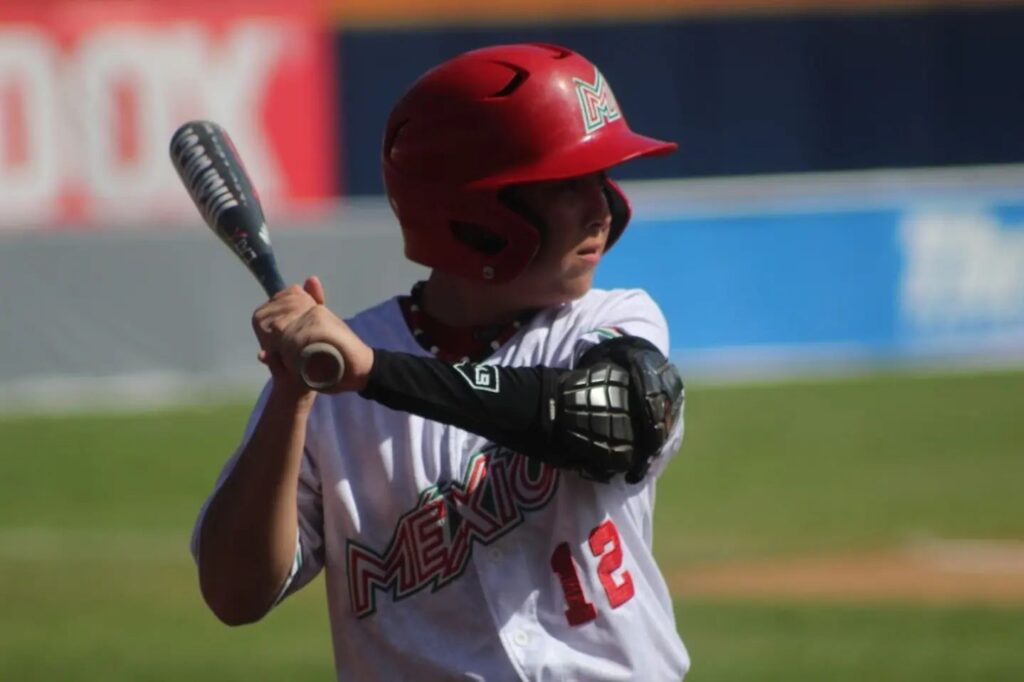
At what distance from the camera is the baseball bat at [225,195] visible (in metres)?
2.79

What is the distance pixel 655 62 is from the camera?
776 inches

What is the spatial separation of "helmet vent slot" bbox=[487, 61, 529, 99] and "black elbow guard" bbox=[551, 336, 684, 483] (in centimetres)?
44

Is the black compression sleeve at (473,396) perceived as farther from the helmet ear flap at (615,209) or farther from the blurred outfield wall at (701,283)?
the blurred outfield wall at (701,283)

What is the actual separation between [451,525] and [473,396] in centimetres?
26

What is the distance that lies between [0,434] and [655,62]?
9.07m

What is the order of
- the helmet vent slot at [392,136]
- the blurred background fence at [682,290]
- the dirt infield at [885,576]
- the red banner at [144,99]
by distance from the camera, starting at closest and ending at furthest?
the helmet vent slot at [392,136]
the blurred background fence at [682,290]
the dirt infield at [885,576]
the red banner at [144,99]

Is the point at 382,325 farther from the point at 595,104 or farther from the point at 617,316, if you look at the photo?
the point at 595,104

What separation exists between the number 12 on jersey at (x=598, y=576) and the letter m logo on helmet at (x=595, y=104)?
59 cm

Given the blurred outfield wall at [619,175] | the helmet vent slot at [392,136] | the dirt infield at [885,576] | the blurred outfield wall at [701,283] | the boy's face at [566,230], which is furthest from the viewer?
the blurred outfield wall at [619,175]

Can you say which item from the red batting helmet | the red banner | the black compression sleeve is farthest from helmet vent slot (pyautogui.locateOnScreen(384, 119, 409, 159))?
the red banner

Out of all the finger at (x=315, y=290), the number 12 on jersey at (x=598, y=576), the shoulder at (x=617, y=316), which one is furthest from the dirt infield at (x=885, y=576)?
the finger at (x=315, y=290)

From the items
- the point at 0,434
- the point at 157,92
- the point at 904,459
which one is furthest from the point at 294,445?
the point at 157,92

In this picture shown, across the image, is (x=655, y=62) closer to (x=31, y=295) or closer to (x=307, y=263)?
(x=307, y=263)

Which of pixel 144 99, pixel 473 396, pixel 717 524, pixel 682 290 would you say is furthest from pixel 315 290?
pixel 144 99
